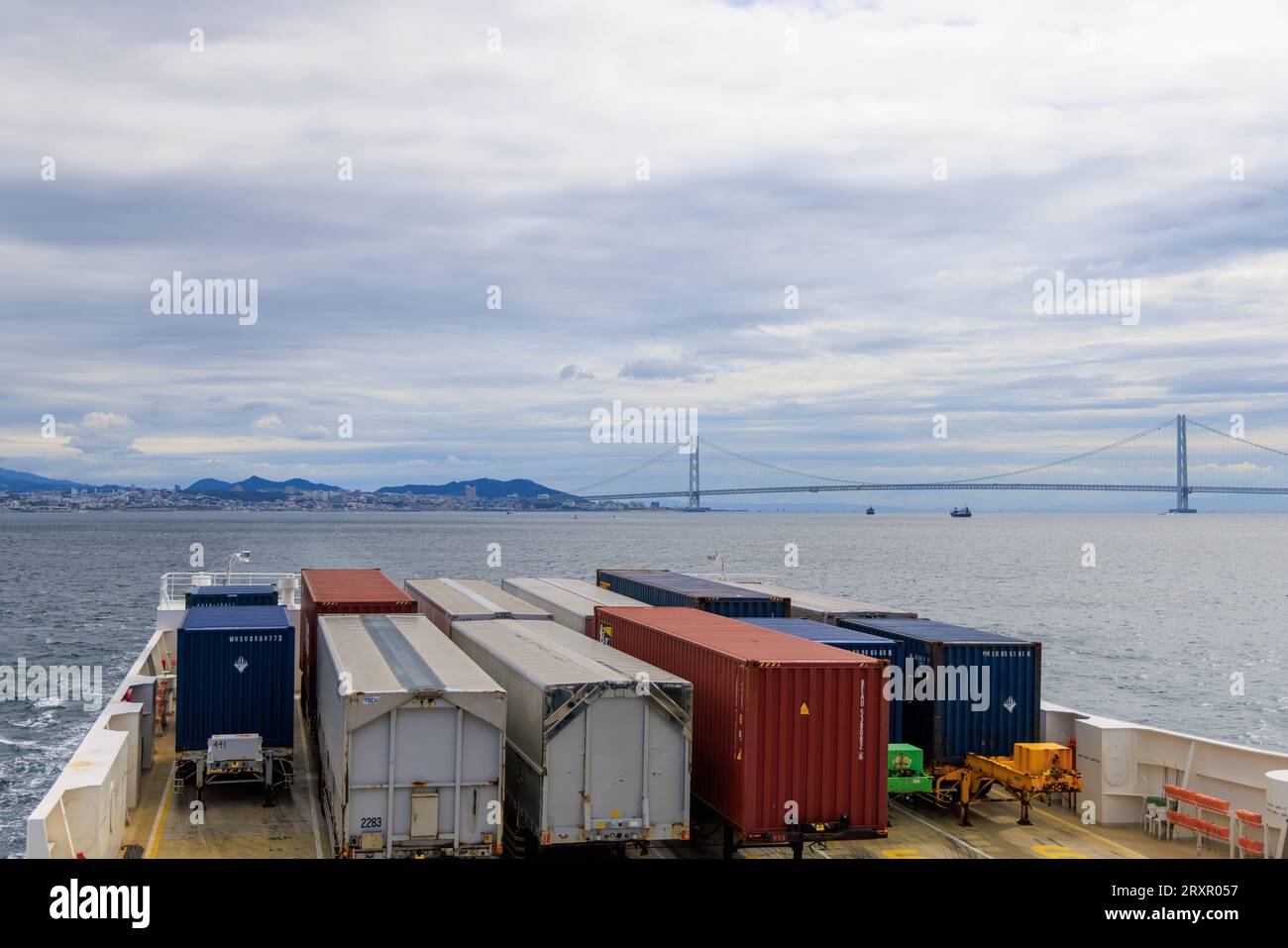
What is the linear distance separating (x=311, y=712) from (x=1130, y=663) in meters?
53.4

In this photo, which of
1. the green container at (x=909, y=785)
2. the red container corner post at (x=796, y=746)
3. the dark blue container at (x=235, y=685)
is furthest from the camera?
the dark blue container at (x=235, y=685)

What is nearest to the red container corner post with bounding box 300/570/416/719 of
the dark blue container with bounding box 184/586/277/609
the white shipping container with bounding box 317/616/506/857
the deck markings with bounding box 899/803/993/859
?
the dark blue container with bounding box 184/586/277/609

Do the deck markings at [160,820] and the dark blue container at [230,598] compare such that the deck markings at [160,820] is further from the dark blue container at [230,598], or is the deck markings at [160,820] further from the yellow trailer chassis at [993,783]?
the yellow trailer chassis at [993,783]

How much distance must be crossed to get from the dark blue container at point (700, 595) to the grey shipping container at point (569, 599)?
775mm

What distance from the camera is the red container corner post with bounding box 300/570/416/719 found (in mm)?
27453

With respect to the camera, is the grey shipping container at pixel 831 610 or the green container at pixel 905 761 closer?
the green container at pixel 905 761

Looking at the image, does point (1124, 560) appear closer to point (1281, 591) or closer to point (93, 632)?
point (1281, 591)

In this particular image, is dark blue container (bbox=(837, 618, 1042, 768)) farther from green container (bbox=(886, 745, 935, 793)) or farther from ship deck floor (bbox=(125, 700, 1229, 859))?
ship deck floor (bbox=(125, 700, 1229, 859))

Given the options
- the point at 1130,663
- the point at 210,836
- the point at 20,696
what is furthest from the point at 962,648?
the point at 1130,663

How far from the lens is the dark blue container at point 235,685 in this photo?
23.3m

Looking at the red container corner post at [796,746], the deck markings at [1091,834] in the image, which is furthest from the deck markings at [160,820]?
the deck markings at [1091,834]

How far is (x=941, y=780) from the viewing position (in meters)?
22.4

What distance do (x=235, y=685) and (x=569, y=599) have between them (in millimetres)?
11895
